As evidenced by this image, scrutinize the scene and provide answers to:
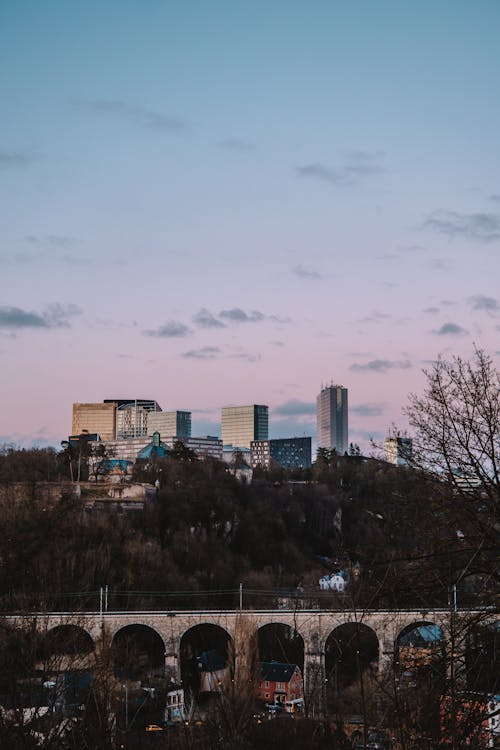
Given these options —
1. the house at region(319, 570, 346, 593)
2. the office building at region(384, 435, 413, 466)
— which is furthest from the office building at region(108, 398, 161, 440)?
the office building at region(384, 435, 413, 466)

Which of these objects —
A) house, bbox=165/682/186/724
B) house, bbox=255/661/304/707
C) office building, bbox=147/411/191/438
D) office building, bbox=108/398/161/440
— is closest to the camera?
house, bbox=165/682/186/724

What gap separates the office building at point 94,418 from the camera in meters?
156

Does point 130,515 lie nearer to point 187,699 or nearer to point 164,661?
point 164,661

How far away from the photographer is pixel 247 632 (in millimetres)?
29203

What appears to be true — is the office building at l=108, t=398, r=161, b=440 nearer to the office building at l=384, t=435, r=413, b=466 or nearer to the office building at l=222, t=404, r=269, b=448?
the office building at l=222, t=404, r=269, b=448

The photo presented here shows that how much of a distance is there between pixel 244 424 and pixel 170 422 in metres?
27.6

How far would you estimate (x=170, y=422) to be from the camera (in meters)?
161

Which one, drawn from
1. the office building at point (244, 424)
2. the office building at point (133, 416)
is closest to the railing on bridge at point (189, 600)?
the office building at point (133, 416)

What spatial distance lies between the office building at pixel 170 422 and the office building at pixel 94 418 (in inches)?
268

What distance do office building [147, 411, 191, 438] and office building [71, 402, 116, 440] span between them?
22.3 feet

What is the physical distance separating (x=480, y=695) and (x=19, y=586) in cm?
3098

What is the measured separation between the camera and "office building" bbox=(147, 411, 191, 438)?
511 feet

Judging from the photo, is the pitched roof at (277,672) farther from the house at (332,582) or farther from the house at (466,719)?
the house at (466,719)

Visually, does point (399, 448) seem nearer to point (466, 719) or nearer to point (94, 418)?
point (466, 719)
